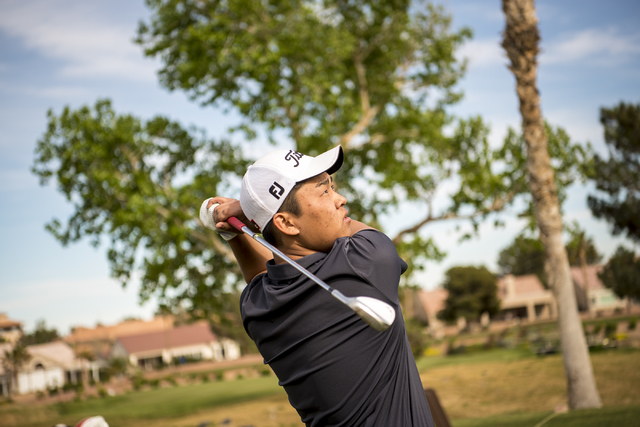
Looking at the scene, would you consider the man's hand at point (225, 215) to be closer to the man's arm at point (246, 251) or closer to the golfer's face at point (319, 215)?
the man's arm at point (246, 251)

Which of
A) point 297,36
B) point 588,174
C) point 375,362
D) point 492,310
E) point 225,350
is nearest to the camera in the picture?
point 375,362

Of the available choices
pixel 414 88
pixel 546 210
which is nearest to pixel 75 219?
pixel 414 88

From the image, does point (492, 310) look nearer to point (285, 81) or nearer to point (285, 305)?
point (285, 81)

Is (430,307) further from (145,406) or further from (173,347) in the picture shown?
(145,406)

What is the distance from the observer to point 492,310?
5828 centimetres

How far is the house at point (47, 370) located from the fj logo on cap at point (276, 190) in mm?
Result: 58656

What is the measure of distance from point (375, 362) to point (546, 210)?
11395 millimetres

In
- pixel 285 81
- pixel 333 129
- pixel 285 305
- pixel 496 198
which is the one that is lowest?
pixel 285 305

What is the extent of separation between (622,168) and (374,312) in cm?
4223

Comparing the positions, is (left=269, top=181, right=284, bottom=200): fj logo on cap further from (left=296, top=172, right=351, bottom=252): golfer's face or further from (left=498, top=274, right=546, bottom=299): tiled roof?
(left=498, top=274, right=546, bottom=299): tiled roof

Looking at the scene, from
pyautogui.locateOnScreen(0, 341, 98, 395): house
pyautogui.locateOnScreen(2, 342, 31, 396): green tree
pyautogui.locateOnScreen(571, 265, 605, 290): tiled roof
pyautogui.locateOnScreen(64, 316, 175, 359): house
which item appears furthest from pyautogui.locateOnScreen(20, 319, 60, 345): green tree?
pyautogui.locateOnScreen(571, 265, 605, 290): tiled roof

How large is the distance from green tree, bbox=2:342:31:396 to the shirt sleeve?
5699cm

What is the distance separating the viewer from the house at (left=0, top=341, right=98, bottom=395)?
58219 millimetres

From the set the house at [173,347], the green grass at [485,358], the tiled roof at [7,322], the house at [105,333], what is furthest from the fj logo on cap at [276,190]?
the tiled roof at [7,322]
